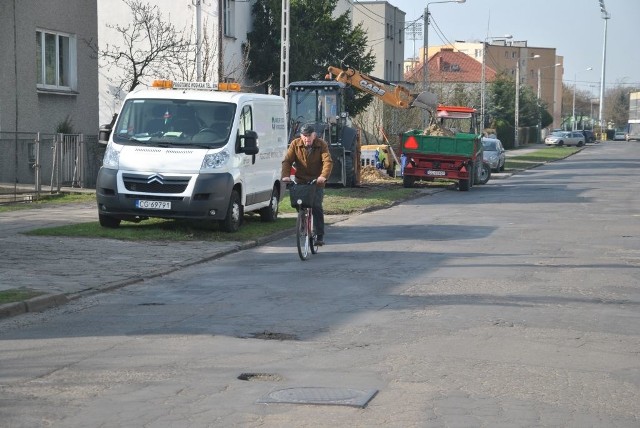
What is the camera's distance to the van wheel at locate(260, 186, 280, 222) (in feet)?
64.6

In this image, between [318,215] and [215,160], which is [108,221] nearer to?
[215,160]

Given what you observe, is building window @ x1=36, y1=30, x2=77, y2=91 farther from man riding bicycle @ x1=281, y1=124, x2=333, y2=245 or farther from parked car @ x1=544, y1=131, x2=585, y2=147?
parked car @ x1=544, y1=131, x2=585, y2=147

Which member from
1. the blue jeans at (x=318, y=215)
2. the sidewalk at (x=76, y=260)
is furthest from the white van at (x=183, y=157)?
the blue jeans at (x=318, y=215)

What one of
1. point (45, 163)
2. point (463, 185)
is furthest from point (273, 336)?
point (463, 185)

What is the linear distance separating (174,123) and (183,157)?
0.96 meters

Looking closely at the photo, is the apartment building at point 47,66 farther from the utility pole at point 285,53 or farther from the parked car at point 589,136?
the parked car at point 589,136

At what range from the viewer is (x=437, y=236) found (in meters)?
18.5

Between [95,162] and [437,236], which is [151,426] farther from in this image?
[95,162]

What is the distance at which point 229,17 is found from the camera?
45125mm

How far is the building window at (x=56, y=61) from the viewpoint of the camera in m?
27.0

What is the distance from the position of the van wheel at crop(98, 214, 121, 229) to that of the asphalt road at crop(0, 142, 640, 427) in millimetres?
2502

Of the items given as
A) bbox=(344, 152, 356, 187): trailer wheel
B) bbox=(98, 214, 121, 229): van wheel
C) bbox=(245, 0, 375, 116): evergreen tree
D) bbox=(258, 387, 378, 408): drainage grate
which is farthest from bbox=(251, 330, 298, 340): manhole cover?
bbox=(245, 0, 375, 116): evergreen tree

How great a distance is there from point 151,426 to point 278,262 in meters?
8.47

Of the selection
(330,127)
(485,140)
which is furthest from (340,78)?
(485,140)
